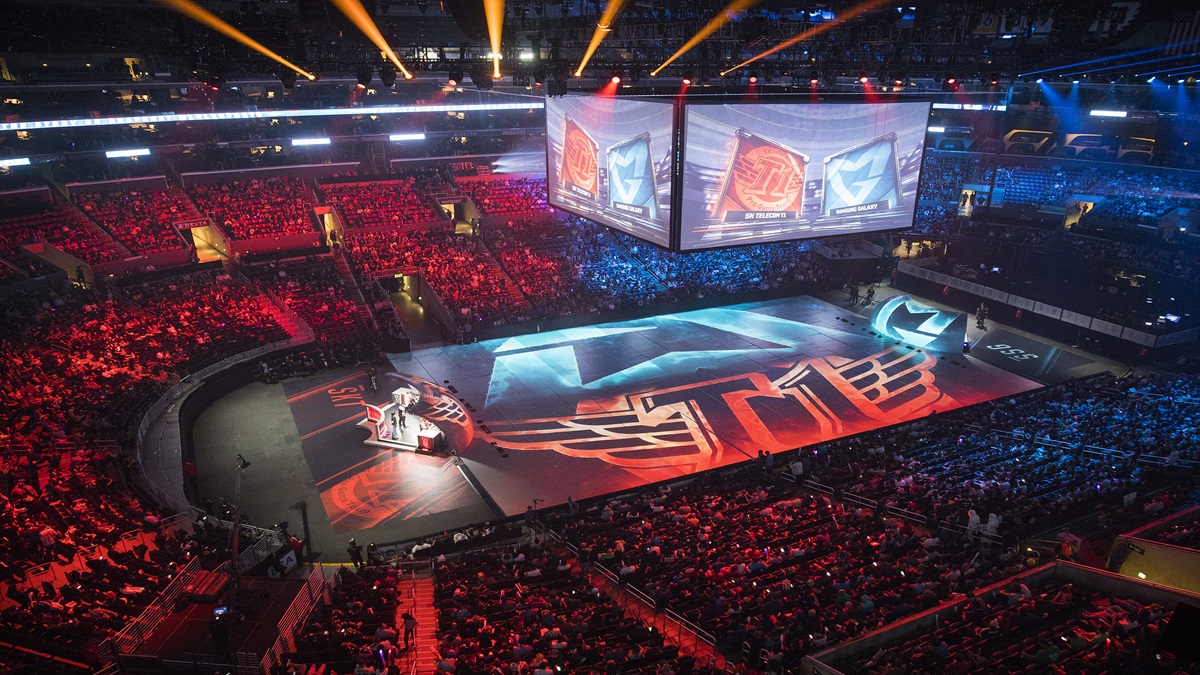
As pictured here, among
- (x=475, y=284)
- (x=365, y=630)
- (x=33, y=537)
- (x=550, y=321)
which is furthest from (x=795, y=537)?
(x=475, y=284)

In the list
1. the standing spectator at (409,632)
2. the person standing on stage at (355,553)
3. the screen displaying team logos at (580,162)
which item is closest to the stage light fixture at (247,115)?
the screen displaying team logos at (580,162)

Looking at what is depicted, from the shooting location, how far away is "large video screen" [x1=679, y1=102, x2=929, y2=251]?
21891mm

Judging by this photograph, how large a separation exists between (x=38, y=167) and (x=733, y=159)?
110 feet

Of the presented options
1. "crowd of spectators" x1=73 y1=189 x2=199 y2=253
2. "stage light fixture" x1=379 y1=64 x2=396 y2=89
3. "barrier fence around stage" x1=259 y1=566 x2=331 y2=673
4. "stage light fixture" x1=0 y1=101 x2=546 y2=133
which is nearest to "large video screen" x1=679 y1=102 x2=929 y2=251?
"stage light fixture" x1=379 y1=64 x2=396 y2=89

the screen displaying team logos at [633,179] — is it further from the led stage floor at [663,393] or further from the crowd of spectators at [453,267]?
the crowd of spectators at [453,267]

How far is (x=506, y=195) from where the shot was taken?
42938 millimetres

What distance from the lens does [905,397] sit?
25.9 metres

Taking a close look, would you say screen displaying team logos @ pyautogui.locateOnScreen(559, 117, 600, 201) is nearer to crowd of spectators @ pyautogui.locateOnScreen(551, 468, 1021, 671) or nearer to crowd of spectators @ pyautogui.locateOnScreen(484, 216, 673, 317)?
crowd of spectators @ pyautogui.locateOnScreen(484, 216, 673, 317)

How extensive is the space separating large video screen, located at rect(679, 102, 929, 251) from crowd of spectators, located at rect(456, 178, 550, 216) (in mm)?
20702

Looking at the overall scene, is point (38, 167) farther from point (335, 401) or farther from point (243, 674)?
point (243, 674)

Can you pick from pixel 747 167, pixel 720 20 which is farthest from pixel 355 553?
pixel 720 20

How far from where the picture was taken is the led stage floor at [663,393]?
854 inches

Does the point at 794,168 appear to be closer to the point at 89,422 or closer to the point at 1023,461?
the point at 1023,461

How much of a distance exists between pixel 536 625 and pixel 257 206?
32.7 meters
